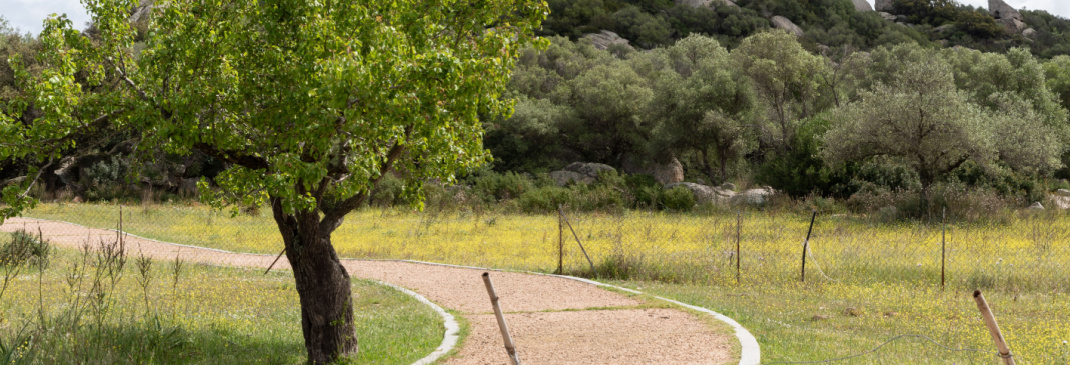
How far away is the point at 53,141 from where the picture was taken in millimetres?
6602

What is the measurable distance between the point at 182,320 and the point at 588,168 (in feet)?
102

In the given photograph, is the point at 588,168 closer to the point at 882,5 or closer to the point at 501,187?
the point at 501,187

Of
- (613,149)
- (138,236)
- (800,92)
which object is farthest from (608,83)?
(138,236)

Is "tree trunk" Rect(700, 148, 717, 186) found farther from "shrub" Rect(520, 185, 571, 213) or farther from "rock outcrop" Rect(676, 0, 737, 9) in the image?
"rock outcrop" Rect(676, 0, 737, 9)

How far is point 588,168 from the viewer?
3906cm

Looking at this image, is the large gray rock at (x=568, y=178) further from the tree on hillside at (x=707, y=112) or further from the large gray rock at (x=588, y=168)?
the tree on hillside at (x=707, y=112)

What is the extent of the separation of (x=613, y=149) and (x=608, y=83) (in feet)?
14.8

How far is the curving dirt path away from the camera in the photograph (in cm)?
788

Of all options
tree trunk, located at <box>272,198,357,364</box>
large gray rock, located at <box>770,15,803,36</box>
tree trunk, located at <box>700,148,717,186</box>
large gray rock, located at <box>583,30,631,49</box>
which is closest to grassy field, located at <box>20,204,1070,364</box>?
tree trunk, located at <box>272,198,357,364</box>

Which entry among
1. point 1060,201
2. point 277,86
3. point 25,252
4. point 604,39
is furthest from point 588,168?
point 604,39

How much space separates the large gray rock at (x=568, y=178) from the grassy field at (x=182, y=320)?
81.8 feet

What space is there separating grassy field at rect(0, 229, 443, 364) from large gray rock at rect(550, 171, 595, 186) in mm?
24927

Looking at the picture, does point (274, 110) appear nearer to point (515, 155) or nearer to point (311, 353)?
point (311, 353)

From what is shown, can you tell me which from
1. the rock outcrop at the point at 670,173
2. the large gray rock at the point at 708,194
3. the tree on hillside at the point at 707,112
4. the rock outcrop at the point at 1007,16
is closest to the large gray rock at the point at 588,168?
the rock outcrop at the point at 670,173
